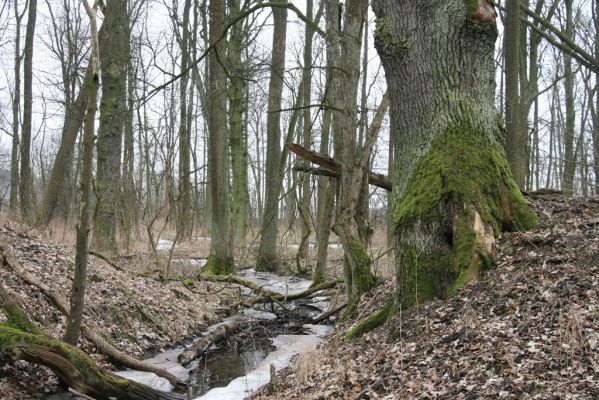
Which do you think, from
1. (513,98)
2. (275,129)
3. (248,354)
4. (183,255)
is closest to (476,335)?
(248,354)

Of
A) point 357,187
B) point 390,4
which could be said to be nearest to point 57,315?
point 357,187

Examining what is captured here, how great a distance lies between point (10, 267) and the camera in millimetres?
6164

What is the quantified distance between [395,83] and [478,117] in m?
0.96

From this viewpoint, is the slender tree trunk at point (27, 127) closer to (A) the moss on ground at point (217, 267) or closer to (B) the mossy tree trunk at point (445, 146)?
(A) the moss on ground at point (217, 267)

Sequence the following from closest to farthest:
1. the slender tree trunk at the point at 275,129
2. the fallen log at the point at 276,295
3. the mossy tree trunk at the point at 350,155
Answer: the mossy tree trunk at the point at 350,155
the fallen log at the point at 276,295
the slender tree trunk at the point at 275,129

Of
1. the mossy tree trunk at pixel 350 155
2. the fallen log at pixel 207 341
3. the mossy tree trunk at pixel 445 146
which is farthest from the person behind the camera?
the mossy tree trunk at pixel 350 155

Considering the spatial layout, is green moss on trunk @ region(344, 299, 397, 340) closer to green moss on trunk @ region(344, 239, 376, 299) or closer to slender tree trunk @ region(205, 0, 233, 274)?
green moss on trunk @ region(344, 239, 376, 299)

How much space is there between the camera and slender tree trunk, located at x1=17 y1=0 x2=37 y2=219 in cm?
1227

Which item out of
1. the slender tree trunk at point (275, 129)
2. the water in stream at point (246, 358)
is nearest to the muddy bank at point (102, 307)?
the water in stream at point (246, 358)

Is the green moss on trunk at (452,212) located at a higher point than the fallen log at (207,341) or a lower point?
higher

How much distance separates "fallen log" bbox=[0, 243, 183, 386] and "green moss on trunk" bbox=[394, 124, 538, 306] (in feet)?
9.38

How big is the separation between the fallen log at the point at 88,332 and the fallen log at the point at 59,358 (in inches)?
29.7

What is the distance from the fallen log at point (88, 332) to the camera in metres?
5.61

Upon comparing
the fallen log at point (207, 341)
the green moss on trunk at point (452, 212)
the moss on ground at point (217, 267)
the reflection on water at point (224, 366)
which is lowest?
the reflection on water at point (224, 366)
